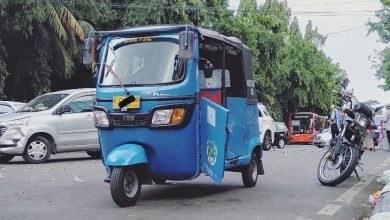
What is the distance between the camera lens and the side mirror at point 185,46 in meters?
6.90

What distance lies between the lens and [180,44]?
22.8 feet

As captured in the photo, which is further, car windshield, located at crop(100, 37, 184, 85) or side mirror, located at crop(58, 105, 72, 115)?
side mirror, located at crop(58, 105, 72, 115)

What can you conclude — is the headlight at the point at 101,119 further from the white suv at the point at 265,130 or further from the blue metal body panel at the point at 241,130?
the white suv at the point at 265,130

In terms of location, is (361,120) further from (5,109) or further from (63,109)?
(5,109)

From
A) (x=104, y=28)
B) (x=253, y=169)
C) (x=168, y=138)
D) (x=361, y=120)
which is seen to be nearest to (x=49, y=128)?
(x=253, y=169)

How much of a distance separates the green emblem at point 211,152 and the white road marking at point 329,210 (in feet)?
5.07

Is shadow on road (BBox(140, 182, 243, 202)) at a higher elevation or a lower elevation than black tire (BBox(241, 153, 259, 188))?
lower

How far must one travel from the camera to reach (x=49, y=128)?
13781 mm

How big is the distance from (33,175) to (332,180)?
18.6ft

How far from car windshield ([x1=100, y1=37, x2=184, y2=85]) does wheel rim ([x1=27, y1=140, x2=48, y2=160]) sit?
21.7ft

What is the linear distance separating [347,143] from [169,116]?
3987 mm

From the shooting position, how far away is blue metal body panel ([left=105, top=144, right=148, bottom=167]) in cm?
693

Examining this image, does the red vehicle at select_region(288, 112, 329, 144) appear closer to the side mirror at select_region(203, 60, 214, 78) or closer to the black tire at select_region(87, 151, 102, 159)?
the black tire at select_region(87, 151, 102, 159)

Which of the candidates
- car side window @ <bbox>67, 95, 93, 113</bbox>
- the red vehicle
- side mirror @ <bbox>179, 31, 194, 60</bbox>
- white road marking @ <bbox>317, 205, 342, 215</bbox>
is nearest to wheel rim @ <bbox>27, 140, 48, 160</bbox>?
car side window @ <bbox>67, 95, 93, 113</bbox>
